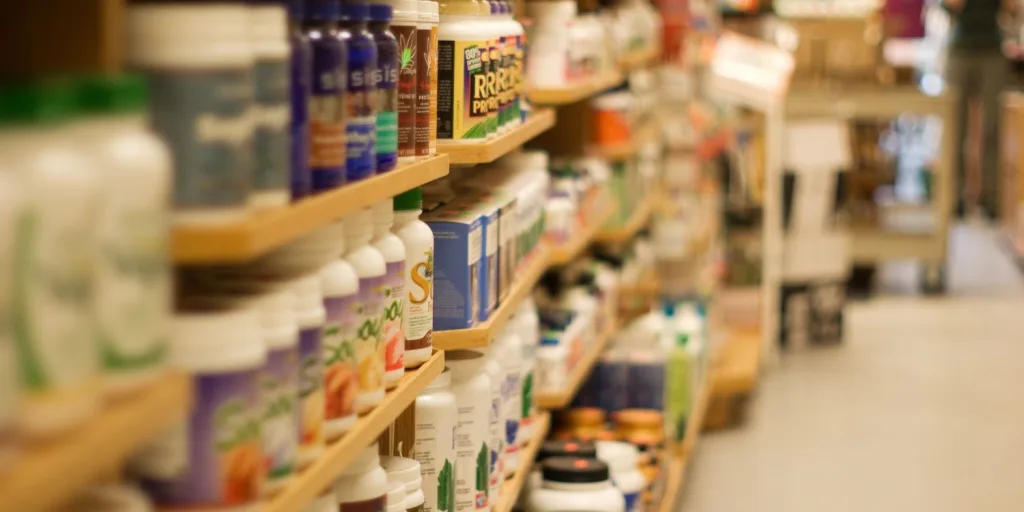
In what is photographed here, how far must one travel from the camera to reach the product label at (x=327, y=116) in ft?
5.67

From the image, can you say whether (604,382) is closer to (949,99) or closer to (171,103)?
(171,103)

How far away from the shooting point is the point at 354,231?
2.02 meters

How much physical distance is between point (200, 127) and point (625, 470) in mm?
2676

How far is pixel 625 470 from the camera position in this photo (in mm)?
3846

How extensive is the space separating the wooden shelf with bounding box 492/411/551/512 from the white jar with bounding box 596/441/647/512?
7.9 inches

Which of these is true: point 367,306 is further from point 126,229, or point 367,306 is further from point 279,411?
point 126,229

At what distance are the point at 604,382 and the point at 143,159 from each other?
3591 mm

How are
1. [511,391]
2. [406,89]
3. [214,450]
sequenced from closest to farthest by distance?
[214,450] < [406,89] < [511,391]

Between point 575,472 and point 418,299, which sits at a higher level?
point 418,299

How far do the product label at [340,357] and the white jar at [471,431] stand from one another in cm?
86

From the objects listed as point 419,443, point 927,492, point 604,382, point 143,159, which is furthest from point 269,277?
point 927,492

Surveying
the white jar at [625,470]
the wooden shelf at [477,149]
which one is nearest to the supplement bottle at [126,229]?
the wooden shelf at [477,149]

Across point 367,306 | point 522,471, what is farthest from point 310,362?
point 522,471

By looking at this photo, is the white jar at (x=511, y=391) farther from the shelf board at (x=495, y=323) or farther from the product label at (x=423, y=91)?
the product label at (x=423, y=91)
